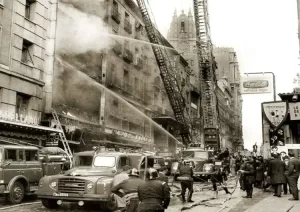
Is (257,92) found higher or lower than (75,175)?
higher

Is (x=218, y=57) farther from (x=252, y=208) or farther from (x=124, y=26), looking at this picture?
(x=252, y=208)

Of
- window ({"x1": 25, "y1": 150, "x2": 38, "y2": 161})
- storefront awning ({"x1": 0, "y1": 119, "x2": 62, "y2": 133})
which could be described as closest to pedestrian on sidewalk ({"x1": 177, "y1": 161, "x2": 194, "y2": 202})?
window ({"x1": 25, "y1": 150, "x2": 38, "y2": 161})

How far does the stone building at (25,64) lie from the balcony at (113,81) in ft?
29.0

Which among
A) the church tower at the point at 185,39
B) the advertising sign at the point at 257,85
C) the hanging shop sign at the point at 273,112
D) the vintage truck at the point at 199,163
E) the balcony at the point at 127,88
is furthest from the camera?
the church tower at the point at 185,39

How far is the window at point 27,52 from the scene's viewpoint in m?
20.4

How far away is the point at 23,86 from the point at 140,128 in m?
18.3

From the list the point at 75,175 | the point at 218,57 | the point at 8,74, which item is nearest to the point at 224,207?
the point at 75,175

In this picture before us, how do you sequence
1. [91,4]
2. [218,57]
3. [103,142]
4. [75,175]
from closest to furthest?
[75,175] → [103,142] → [91,4] → [218,57]

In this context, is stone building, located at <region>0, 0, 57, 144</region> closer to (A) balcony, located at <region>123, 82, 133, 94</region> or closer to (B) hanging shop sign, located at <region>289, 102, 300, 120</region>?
(A) balcony, located at <region>123, 82, 133, 94</region>

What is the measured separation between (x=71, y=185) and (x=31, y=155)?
3.57m

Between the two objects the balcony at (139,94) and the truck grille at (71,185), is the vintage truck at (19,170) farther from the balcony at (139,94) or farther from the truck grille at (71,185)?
the balcony at (139,94)

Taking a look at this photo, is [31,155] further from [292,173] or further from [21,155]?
[292,173]

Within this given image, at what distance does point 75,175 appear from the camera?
1126 cm

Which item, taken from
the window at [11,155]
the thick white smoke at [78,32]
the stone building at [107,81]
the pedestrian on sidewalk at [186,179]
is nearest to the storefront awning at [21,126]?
the stone building at [107,81]
